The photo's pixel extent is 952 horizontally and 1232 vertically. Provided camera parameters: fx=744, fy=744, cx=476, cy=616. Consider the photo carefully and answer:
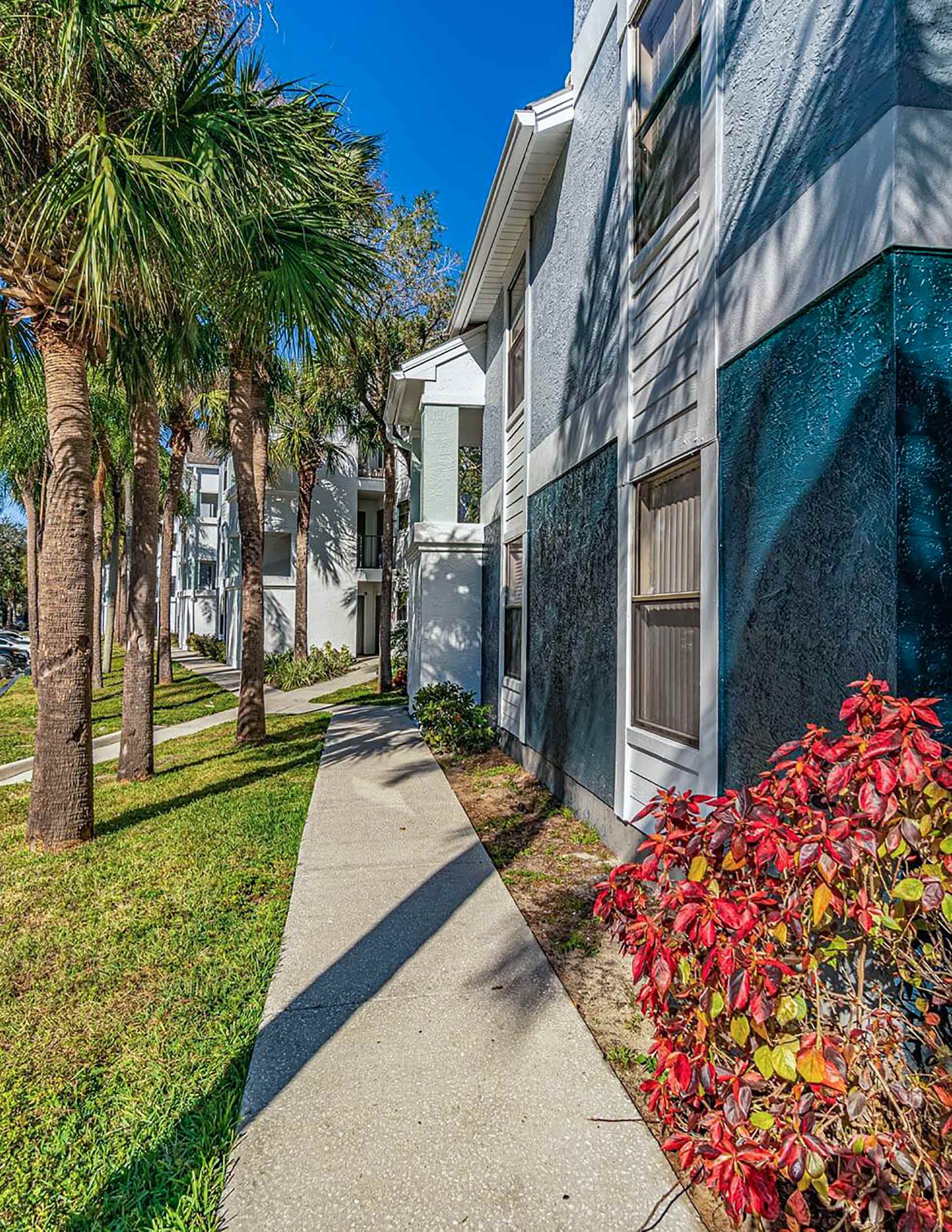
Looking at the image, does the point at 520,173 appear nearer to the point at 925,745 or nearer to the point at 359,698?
the point at 925,745

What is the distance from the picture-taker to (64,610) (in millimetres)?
6195

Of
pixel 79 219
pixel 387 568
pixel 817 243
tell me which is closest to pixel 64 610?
pixel 79 219

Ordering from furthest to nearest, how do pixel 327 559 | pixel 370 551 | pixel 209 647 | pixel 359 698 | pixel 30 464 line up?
pixel 209 647, pixel 370 551, pixel 327 559, pixel 30 464, pixel 359 698

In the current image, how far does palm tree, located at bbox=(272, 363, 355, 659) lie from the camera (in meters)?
20.3

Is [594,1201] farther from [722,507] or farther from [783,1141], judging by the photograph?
[722,507]

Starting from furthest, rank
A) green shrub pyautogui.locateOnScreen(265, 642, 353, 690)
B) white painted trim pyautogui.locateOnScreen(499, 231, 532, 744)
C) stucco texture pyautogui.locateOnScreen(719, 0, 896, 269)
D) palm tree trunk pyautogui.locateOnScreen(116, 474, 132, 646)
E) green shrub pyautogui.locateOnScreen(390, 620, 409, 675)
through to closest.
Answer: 1. green shrub pyautogui.locateOnScreen(390, 620, 409, 675)
2. palm tree trunk pyautogui.locateOnScreen(116, 474, 132, 646)
3. green shrub pyautogui.locateOnScreen(265, 642, 353, 690)
4. white painted trim pyautogui.locateOnScreen(499, 231, 532, 744)
5. stucco texture pyautogui.locateOnScreen(719, 0, 896, 269)

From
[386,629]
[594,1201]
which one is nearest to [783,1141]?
[594,1201]

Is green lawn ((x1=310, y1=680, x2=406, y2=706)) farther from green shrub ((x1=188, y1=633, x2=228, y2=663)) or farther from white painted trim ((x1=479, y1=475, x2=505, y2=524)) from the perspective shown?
green shrub ((x1=188, y1=633, x2=228, y2=663))

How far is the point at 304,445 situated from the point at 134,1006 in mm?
20677

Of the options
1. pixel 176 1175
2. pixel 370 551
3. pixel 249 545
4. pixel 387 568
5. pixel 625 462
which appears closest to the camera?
pixel 176 1175

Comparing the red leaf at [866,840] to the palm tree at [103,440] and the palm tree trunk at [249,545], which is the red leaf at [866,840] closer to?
the palm tree trunk at [249,545]

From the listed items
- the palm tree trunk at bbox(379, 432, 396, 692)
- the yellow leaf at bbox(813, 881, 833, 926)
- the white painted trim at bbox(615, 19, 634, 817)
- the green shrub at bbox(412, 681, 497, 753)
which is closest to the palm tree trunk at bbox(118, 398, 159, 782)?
the green shrub at bbox(412, 681, 497, 753)

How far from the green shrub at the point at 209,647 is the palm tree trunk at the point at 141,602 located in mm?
21685

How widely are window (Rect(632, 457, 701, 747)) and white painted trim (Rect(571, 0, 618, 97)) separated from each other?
14.2 feet
